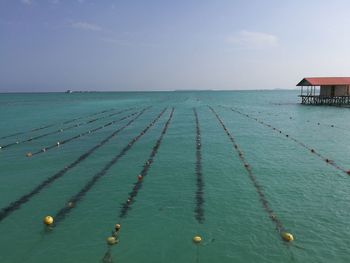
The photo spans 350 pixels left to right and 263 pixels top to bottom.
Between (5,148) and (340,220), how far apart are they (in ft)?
74.5

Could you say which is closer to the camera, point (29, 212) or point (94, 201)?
point (29, 212)

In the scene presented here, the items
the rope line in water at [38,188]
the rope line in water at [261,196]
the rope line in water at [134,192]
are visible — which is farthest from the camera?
the rope line in water at [38,188]

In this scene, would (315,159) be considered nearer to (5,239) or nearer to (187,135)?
(187,135)

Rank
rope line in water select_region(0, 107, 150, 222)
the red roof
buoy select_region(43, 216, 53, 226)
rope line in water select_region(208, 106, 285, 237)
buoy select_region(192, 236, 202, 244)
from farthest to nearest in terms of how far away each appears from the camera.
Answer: the red roof → rope line in water select_region(0, 107, 150, 222) → buoy select_region(43, 216, 53, 226) → rope line in water select_region(208, 106, 285, 237) → buoy select_region(192, 236, 202, 244)

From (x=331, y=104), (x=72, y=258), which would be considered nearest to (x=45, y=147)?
(x=72, y=258)

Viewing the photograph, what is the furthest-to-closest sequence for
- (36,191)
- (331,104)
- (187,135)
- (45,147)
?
(331,104) < (187,135) < (45,147) < (36,191)

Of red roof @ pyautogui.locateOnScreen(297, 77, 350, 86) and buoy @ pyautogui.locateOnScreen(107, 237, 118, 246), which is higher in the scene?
red roof @ pyautogui.locateOnScreen(297, 77, 350, 86)

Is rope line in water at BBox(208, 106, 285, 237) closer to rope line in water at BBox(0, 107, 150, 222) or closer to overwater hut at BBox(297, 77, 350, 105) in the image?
rope line in water at BBox(0, 107, 150, 222)

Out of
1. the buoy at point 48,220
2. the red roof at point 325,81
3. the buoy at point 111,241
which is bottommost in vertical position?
the buoy at point 111,241

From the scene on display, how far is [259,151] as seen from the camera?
21609mm

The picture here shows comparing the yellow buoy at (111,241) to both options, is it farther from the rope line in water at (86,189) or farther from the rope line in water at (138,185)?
the rope line in water at (86,189)

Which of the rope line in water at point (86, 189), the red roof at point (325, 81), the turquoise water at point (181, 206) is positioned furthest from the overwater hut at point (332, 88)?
the rope line in water at point (86, 189)

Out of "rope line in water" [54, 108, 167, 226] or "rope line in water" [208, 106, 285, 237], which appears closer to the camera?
"rope line in water" [208, 106, 285, 237]

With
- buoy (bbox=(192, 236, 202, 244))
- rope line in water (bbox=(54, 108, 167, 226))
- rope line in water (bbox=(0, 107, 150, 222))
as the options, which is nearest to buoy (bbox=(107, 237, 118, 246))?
buoy (bbox=(192, 236, 202, 244))
